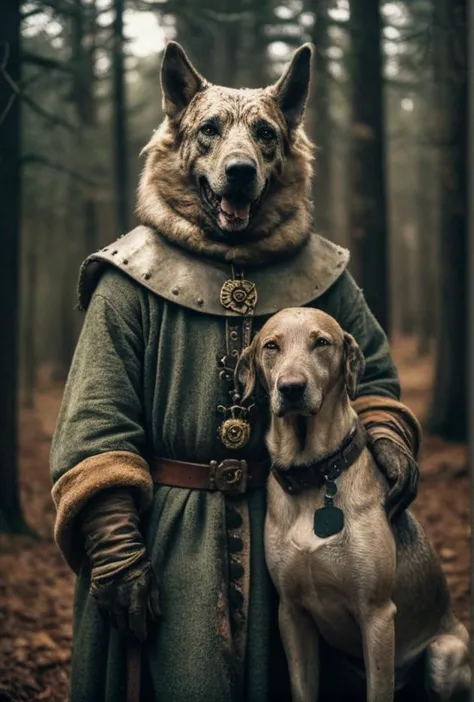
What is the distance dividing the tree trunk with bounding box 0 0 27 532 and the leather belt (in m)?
3.38

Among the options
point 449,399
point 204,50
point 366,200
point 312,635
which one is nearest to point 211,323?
point 312,635

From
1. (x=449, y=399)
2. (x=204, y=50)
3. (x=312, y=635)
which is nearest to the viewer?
(x=312, y=635)

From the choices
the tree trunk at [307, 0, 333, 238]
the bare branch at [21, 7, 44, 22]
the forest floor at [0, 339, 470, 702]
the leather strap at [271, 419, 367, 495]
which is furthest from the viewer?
the tree trunk at [307, 0, 333, 238]

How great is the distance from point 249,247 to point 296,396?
772mm

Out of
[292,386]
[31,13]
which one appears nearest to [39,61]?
[31,13]

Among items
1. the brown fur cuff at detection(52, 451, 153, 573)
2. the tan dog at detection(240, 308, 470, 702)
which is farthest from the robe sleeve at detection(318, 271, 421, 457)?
the brown fur cuff at detection(52, 451, 153, 573)

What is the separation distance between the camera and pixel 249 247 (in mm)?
3508

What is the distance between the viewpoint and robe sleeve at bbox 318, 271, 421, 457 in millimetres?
3600

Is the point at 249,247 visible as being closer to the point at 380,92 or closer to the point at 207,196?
the point at 207,196

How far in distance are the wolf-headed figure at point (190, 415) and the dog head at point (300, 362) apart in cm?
19

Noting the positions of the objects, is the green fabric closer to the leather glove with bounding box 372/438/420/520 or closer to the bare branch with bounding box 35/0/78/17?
the leather glove with bounding box 372/438/420/520

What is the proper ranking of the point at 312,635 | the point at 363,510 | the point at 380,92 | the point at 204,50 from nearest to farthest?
1. the point at 363,510
2. the point at 312,635
3. the point at 380,92
4. the point at 204,50

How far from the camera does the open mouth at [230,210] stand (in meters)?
3.33

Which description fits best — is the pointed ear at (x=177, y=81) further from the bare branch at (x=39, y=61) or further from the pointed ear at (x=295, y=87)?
the bare branch at (x=39, y=61)
